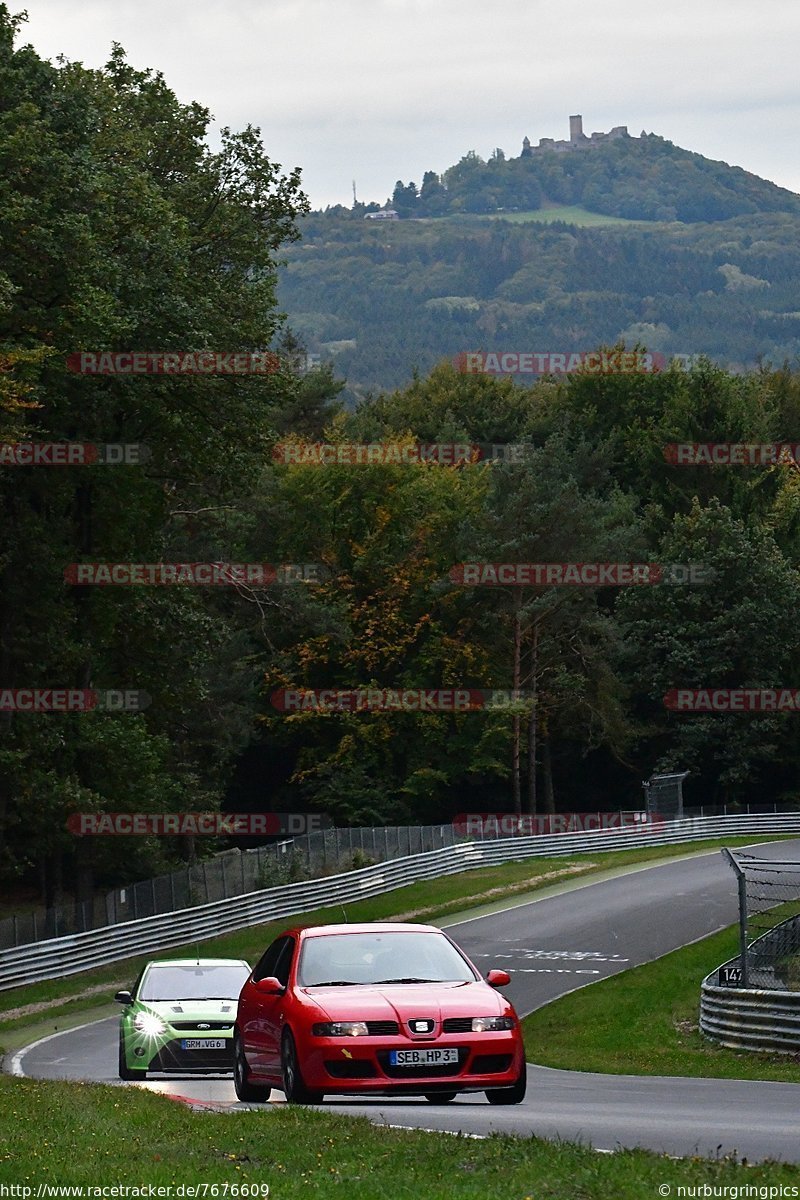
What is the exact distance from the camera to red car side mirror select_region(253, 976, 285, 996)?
13.0 metres

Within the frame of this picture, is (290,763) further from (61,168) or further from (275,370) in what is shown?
(61,168)

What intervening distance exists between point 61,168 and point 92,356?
530 cm

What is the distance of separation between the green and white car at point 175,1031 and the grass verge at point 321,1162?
6.38 metres

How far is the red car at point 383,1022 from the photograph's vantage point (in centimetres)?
1187

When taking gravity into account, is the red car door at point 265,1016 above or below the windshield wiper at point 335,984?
below

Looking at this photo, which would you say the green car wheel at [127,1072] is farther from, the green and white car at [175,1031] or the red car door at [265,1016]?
the red car door at [265,1016]

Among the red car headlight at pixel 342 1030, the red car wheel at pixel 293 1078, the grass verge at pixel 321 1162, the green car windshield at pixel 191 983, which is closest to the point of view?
the grass verge at pixel 321 1162

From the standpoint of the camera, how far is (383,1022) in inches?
470

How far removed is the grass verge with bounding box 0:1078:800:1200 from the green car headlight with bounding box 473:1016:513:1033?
123 centimetres

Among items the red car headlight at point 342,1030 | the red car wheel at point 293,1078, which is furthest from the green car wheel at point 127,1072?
the red car headlight at point 342,1030

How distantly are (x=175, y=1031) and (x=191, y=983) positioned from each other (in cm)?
104

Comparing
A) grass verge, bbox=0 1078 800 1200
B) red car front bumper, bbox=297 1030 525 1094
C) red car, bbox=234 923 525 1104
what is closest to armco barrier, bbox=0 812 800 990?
red car, bbox=234 923 525 1104

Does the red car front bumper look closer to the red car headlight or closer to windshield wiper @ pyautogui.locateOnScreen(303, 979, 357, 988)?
the red car headlight

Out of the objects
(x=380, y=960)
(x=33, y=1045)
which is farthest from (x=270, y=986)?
(x=33, y=1045)
